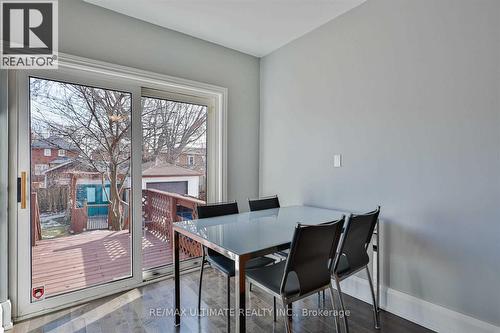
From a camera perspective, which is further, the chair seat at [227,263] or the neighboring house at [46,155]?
the neighboring house at [46,155]

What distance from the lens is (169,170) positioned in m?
2.88

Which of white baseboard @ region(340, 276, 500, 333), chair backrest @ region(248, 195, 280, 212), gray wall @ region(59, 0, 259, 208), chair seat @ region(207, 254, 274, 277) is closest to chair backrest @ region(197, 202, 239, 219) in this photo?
chair backrest @ region(248, 195, 280, 212)

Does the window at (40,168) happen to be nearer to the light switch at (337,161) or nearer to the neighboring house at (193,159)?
the neighboring house at (193,159)

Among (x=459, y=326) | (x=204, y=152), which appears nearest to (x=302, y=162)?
(x=204, y=152)

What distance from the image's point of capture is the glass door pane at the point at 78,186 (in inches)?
84.2

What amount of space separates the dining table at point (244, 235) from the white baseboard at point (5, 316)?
1.20 metres

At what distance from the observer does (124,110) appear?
2.55 m

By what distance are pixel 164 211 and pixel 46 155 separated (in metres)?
1.19

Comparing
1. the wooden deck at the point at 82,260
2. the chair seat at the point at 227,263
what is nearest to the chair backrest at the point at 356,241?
the chair seat at the point at 227,263

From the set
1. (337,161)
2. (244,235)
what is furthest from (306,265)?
(337,161)

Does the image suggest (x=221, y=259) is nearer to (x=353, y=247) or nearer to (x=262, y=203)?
(x=262, y=203)

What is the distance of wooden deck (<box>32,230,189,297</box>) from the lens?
7.12 feet

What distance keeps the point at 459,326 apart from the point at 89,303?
2854mm

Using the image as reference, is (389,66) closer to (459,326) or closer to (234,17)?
(234,17)
